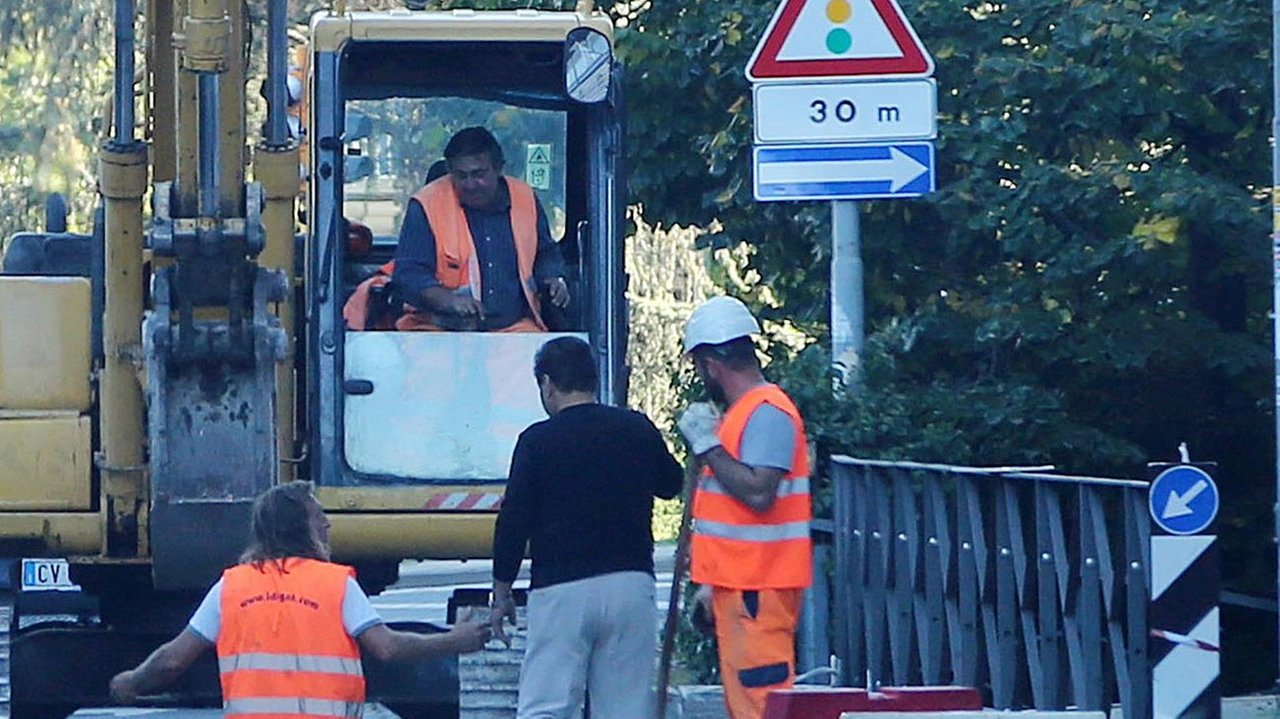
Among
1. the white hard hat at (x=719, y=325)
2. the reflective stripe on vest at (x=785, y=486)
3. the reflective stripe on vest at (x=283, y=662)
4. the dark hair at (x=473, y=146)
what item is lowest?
the reflective stripe on vest at (x=283, y=662)

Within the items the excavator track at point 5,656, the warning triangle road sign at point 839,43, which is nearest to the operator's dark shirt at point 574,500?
the warning triangle road sign at point 839,43

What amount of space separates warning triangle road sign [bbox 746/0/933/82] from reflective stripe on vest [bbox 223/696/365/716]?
310 cm

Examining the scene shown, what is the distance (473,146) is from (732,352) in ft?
6.15

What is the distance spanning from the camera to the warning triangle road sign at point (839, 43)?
8.47 metres

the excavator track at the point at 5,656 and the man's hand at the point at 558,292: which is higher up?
the man's hand at the point at 558,292

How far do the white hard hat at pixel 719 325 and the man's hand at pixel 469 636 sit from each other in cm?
121

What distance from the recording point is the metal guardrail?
793 centimetres

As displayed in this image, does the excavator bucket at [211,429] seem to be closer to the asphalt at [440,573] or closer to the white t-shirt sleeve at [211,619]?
the white t-shirt sleeve at [211,619]

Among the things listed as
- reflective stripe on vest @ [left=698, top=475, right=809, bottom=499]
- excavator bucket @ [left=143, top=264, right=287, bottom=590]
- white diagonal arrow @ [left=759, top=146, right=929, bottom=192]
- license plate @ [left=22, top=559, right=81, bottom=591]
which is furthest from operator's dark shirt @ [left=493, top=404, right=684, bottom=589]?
license plate @ [left=22, top=559, right=81, bottom=591]

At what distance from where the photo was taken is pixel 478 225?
888cm

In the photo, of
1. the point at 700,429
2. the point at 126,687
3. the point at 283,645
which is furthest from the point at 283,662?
the point at 700,429

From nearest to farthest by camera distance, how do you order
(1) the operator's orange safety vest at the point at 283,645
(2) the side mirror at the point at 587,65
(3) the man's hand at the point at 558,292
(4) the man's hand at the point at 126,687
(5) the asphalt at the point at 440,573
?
(1) the operator's orange safety vest at the point at 283,645
(4) the man's hand at the point at 126,687
(2) the side mirror at the point at 587,65
(3) the man's hand at the point at 558,292
(5) the asphalt at the point at 440,573

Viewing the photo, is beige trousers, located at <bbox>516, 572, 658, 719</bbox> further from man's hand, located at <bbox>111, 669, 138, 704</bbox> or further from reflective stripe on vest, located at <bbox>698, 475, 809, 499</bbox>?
man's hand, located at <bbox>111, 669, 138, 704</bbox>

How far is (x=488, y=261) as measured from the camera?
8.88m
